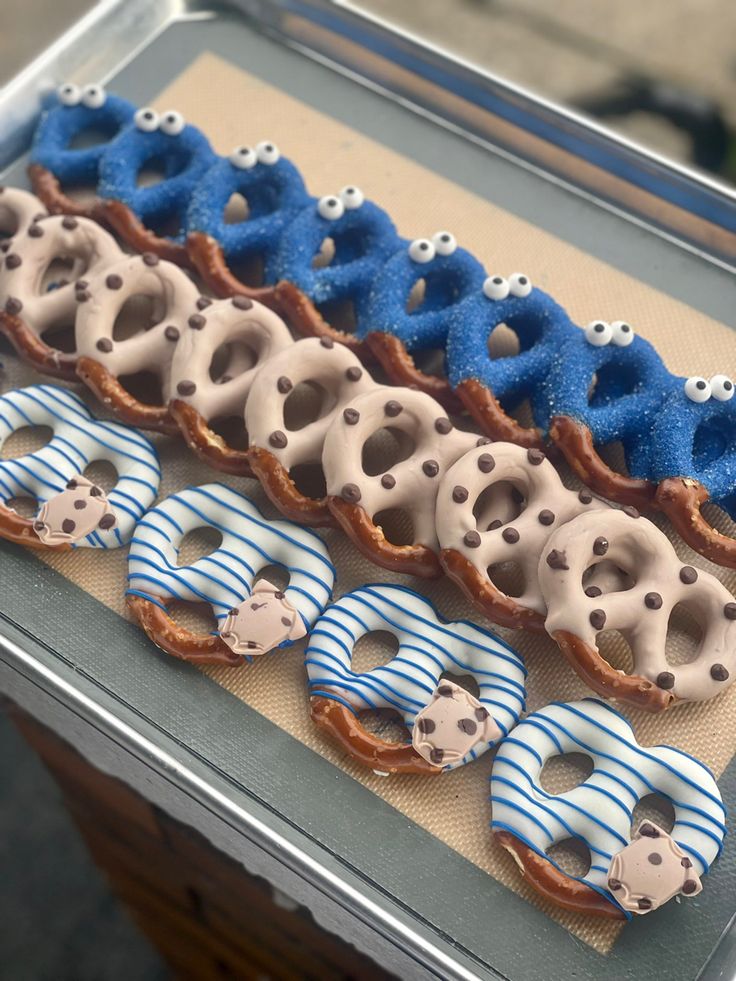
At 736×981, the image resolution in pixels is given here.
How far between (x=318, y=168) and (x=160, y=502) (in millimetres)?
639

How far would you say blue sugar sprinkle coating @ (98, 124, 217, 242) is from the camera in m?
1.65

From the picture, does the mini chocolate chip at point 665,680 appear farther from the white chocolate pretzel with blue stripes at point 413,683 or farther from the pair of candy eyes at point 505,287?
the pair of candy eyes at point 505,287

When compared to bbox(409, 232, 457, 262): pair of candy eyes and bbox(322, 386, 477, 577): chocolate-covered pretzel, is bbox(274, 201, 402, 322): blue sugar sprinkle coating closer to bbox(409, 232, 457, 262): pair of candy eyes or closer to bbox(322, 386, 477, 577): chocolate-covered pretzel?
bbox(409, 232, 457, 262): pair of candy eyes

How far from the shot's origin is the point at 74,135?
178cm

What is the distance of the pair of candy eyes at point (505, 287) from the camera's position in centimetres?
149

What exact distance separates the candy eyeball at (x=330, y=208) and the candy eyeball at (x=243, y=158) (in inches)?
5.3

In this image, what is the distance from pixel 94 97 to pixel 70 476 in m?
0.66

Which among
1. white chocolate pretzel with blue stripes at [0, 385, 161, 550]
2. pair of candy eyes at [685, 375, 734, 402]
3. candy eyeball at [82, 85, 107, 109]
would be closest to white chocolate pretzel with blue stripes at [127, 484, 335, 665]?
white chocolate pretzel with blue stripes at [0, 385, 161, 550]

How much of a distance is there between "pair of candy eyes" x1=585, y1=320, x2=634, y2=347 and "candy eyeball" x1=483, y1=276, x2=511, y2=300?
0.39 feet

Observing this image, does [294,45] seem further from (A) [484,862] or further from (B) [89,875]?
(B) [89,875]

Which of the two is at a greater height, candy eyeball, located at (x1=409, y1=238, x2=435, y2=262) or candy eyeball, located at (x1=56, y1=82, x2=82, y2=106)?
candy eyeball, located at (x1=409, y1=238, x2=435, y2=262)

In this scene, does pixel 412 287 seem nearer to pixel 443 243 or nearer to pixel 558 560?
pixel 443 243

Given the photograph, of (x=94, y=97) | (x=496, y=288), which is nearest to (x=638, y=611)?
(x=496, y=288)

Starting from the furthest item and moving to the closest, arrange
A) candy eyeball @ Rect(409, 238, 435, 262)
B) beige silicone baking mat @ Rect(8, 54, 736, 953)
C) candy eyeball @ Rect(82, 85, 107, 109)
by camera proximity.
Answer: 1. candy eyeball @ Rect(82, 85, 107, 109)
2. candy eyeball @ Rect(409, 238, 435, 262)
3. beige silicone baking mat @ Rect(8, 54, 736, 953)
